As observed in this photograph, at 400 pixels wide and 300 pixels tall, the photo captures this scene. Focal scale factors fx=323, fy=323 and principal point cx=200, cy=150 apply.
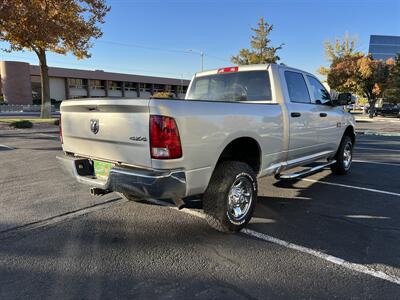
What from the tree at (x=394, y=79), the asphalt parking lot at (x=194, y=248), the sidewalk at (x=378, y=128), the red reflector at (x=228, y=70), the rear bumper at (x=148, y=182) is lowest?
the asphalt parking lot at (x=194, y=248)

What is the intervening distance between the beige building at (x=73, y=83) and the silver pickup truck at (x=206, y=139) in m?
49.8

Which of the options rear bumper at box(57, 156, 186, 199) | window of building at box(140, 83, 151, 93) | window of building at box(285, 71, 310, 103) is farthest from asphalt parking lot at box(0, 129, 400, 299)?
window of building at box(140, 83, 151, 93)

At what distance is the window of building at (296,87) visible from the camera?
4978mm

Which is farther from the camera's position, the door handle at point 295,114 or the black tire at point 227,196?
the door handle at point 295,114

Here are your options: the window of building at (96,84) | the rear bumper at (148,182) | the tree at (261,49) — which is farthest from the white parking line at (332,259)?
the window of building at (96,84)

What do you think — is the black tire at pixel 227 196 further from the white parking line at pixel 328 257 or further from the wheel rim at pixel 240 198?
the white parking line at pixel 328 257

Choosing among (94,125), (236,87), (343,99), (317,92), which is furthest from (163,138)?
(343,99)

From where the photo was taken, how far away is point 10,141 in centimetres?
1164

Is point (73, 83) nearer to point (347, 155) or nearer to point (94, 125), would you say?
point (347, 155)

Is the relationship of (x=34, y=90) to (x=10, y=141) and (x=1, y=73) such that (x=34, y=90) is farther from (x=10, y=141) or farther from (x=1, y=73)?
(x=10, y=141)

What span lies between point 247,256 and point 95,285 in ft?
4.93

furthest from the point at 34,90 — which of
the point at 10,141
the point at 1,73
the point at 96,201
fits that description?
the point at 96,201

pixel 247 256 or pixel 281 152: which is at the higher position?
pixel 281 152

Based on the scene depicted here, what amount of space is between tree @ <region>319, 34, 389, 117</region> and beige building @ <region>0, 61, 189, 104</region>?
27109 millimetres
